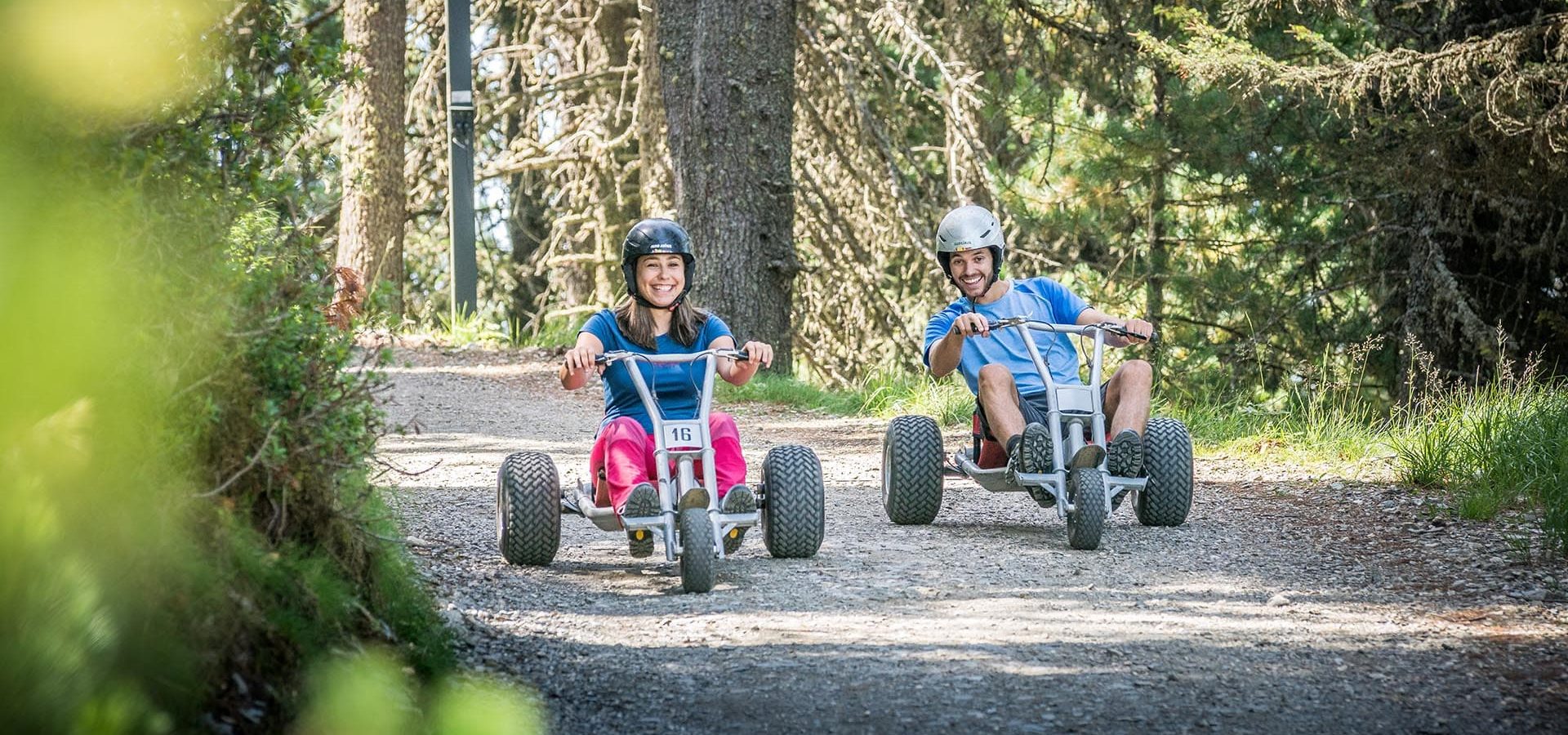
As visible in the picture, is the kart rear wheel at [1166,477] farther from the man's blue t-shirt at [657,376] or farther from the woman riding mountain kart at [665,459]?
the man's blue t-shirt at [657,376]

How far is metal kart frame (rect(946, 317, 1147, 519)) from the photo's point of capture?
19.3ft

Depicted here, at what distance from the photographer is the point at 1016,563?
536 cm

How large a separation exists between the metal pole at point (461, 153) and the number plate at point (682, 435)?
1053 centimetres

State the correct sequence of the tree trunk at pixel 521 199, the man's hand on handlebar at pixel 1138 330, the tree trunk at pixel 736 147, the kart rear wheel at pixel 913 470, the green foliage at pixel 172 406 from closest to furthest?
the green foliage at pixel 172 406
the man's hand on handlebar at pixel 1138 330
the kart rear wheel at pixel 913 470
the tree trunk at pixel 736 147
the tree trunk at pixel 521 199

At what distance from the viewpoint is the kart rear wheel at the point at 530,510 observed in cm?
515

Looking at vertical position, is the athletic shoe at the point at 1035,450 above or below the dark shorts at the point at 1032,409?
below

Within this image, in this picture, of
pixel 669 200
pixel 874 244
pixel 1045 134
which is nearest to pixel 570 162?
pixel 669 200

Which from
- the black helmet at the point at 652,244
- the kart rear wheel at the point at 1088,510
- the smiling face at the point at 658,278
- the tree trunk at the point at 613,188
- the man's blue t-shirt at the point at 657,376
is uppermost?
the tree trunk at the point at 613,188

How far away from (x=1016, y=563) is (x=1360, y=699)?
1.88 meters

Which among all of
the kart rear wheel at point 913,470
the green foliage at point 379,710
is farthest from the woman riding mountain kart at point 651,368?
the green foliage at point 379,710

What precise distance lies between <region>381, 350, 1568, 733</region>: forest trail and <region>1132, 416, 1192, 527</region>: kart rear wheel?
0.34 feet

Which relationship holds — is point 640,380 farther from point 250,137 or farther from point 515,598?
point 250,137

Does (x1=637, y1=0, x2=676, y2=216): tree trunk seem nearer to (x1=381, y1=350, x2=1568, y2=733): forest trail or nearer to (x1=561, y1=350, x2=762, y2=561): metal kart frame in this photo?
(x1=381, y1=350, x2=1568, y2=733): forest trail

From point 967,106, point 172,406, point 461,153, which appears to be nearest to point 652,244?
point 172,406
